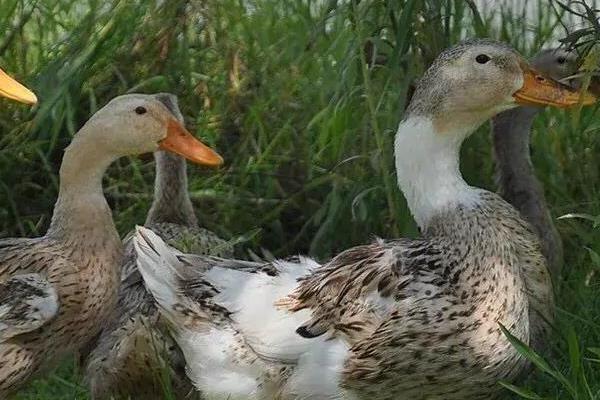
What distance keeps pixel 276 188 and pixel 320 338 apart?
2.44 metres

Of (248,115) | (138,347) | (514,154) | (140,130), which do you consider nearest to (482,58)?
(514,154)

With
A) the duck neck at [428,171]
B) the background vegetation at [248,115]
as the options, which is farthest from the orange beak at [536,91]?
the background vegetation at [248,115]

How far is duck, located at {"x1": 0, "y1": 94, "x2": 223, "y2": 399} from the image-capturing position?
5.60 metres

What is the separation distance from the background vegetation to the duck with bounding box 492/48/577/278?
0.71 feet

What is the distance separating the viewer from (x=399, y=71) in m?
6.56

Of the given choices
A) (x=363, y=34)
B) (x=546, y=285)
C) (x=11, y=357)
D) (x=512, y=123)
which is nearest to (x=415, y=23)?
(x=363, y=34)

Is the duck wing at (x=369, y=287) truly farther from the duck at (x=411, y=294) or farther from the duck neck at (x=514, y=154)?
A: the duck neck at (x=514, y=154)

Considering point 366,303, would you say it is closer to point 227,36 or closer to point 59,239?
point 59,239

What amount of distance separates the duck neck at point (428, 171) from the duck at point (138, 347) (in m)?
0.84

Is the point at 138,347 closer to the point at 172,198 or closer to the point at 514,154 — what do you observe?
the point at 172,198

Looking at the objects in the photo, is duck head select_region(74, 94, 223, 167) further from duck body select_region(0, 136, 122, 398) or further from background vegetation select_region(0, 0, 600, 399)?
background vegetation select_region(0, 0, 600, 399)

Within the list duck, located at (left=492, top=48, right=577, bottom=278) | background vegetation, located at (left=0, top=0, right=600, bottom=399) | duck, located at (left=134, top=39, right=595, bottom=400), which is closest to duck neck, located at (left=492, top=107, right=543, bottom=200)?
duck, located at (left=492, top=48, right=577, bottom=278)

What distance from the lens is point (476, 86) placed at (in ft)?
18.3

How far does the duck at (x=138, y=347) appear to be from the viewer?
582 cm
